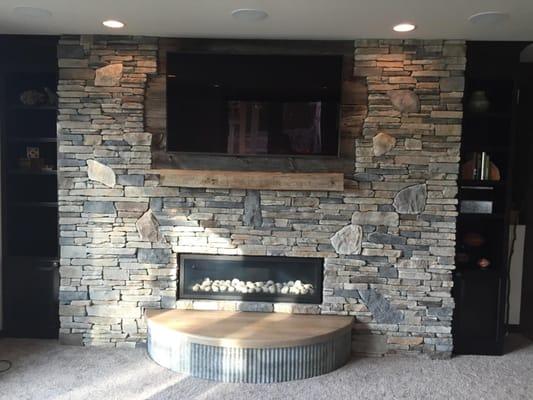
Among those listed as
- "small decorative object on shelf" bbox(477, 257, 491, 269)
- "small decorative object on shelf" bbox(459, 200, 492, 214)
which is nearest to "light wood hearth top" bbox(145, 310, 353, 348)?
"small decorative object on shelf" bbox(477, 257, 491, 269)

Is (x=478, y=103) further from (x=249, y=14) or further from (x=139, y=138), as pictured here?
(x=139, y=138)

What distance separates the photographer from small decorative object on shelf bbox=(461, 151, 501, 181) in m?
3.63

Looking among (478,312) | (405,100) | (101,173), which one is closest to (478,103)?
(405,100)

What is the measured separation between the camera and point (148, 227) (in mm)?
3551

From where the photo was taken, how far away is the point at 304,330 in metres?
3.24

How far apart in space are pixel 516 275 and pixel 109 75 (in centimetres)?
376

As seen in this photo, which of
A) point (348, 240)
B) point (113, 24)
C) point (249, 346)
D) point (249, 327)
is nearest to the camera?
point (249, 346)

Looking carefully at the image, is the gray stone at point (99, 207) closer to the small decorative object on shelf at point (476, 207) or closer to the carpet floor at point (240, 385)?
the carpet floor at point (240, 385)

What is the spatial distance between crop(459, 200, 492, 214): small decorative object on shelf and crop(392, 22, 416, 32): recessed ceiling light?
4.62 ft

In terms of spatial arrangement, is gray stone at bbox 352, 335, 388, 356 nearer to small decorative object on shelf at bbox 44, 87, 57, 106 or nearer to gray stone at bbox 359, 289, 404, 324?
gray stone at bbox 359, 289, 404, 324

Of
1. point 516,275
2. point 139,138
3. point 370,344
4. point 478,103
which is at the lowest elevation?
point 370,344

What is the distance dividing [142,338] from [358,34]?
2747mm

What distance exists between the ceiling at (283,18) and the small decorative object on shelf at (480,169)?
88 centimetres

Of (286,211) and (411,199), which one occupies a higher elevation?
(411,199)
